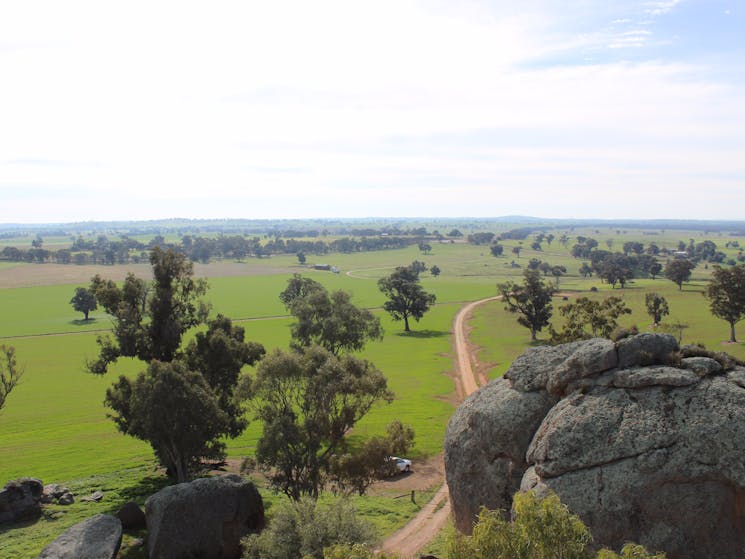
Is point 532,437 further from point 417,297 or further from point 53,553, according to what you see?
point 417,297

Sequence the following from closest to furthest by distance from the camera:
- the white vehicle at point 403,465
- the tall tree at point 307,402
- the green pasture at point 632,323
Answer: the tall tree at point 307,402 → the white vehicle at point 403,465 → the green pasture at point 632,323

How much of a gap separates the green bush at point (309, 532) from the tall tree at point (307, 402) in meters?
5.97

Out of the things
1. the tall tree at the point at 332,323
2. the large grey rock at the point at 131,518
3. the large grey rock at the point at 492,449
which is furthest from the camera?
the tall tree at the point at 332,323

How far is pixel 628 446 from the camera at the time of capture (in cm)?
2359

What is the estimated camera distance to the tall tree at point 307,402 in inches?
1298

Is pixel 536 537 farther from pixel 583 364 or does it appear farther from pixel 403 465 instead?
pixel 403 465

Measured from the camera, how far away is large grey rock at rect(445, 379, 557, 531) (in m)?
27.9

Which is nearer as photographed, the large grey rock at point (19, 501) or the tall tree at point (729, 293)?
the large grey rock at point (19, 501)

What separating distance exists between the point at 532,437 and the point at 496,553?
11675 mm

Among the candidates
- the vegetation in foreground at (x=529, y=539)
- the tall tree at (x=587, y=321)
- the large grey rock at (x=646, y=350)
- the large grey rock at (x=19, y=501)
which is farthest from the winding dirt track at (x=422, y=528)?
the large grey rock at (x=19, y=501)

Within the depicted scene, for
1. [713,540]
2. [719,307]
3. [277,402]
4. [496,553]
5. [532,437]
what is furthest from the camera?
[719,307]

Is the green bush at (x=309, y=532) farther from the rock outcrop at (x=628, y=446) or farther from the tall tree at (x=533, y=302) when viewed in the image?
the tall tree at (x=533, y=302)

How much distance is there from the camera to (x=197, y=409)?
36.0 meters

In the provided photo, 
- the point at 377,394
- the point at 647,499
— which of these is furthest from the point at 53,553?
the point at 647,499
